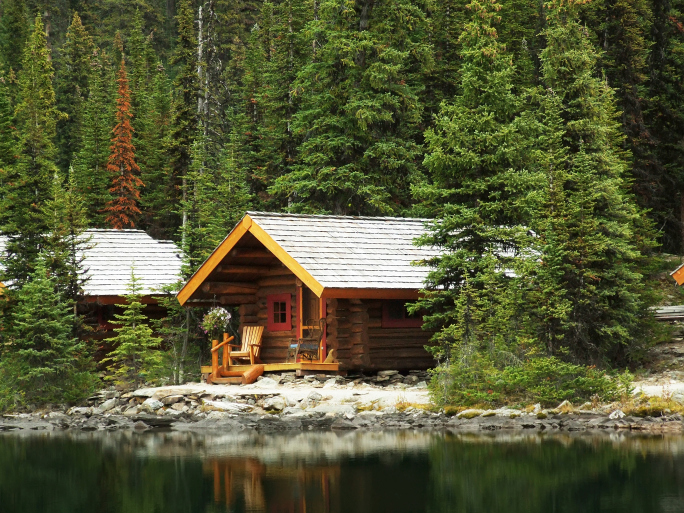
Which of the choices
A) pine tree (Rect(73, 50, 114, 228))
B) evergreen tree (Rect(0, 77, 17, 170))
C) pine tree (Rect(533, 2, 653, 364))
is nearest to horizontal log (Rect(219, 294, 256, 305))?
pine tree (Rect(533, 2, 653, 364))

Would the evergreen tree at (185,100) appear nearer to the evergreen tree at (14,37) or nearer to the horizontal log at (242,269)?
the horizontal log at (242,269)

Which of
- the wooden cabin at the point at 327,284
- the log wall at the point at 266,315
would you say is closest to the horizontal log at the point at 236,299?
the wooden cabin at the point at 327,284

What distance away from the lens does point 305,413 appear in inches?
811

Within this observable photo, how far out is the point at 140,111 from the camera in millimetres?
54938

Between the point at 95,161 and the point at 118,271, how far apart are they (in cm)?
1897

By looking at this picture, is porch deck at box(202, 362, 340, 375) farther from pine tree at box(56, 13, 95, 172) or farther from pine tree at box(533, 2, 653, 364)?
pine tree at box(56, 13, 95, 172)

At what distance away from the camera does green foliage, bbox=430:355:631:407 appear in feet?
60.8

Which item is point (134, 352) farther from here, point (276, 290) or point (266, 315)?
point (276, 290)

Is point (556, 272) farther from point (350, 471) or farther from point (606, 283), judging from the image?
point (350, 471)

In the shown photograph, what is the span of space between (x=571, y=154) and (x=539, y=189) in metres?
5.38

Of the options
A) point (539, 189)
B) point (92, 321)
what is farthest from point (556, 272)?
point (92, 321)

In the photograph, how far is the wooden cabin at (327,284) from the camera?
24.1 m

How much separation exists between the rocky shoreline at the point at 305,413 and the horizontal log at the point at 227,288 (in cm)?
366

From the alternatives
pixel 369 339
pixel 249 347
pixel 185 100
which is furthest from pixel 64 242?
pixel 185 100
